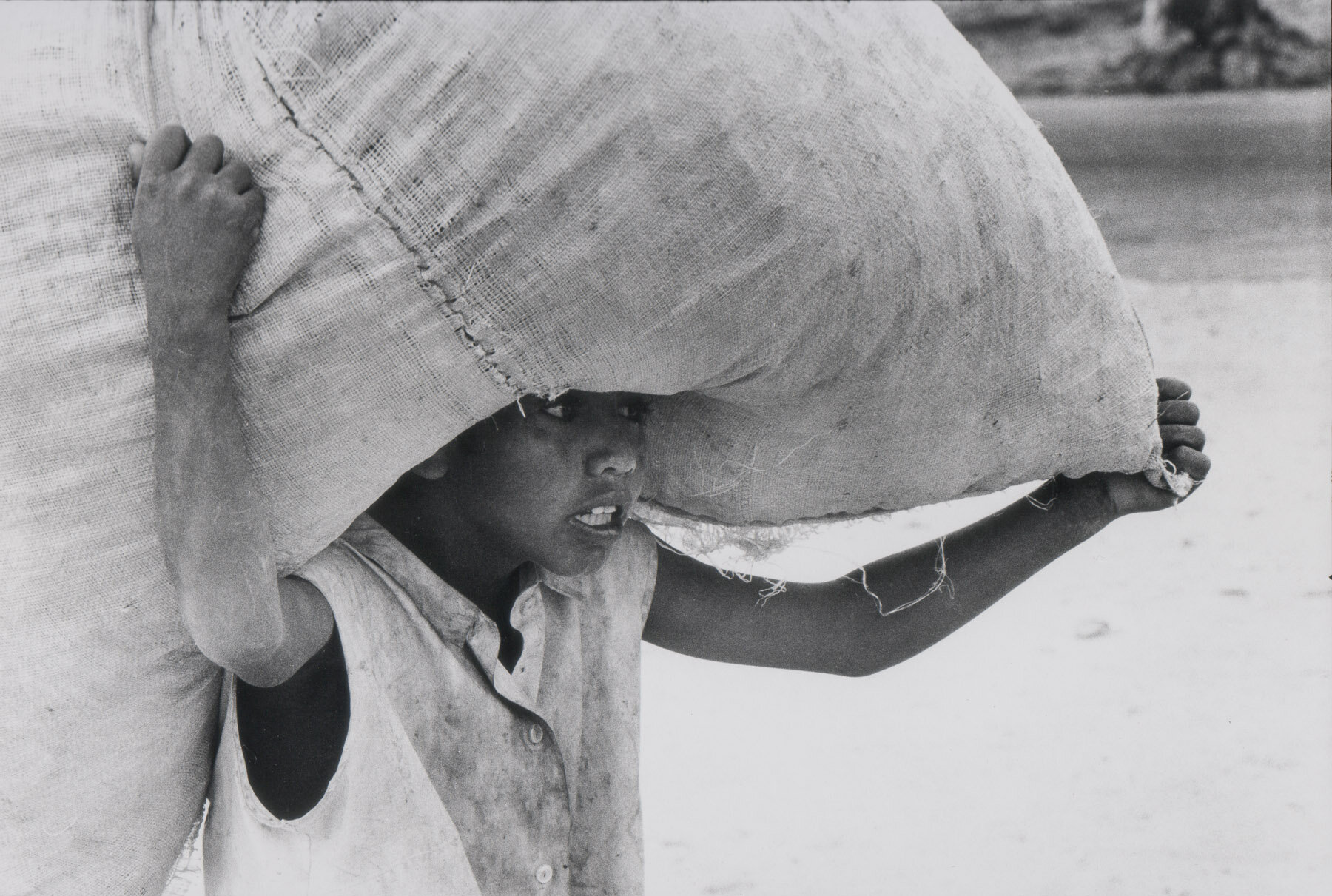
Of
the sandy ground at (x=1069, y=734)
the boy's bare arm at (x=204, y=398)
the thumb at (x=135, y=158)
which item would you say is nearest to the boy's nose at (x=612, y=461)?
the boy's bare arm at (x=204, y=398)

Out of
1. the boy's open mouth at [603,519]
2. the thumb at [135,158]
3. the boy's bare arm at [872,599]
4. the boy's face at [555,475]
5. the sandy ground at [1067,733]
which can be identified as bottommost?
the sandy ground at [1067,733]

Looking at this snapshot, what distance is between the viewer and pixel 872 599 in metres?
1.71

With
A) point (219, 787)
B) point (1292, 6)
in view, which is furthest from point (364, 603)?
point (1292, 6)

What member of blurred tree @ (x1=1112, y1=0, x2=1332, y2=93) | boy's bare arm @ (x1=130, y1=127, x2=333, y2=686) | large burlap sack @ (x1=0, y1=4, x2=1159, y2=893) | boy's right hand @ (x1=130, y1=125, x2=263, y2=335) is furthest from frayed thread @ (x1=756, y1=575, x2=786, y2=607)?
blurred tree @ (x1=1112, y1=0, x2=1332, y2=93)

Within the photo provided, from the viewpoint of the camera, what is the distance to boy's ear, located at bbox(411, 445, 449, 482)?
1.39 meters

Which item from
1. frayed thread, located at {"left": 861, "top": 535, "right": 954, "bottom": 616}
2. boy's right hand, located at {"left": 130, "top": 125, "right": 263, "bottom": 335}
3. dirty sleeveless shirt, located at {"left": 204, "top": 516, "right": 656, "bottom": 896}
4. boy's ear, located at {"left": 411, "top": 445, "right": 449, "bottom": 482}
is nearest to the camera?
boy's right hand, located at {"left": 130, "top": 125, "right": 263, "bottom": 335}

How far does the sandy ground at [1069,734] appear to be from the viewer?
2387mm

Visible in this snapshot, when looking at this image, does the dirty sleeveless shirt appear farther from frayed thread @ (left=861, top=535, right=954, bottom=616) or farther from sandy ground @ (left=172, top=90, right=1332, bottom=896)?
sandy ground @ (left=172, top=90, right=1332, bottom=896)

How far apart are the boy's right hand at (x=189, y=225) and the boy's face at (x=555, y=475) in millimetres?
355

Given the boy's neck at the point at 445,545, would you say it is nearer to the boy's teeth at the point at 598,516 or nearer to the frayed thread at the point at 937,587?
the boy's teeth at the point at 598,516

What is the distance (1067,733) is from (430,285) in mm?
1988

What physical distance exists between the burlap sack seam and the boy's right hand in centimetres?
6

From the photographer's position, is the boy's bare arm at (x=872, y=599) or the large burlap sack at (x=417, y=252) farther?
the boy's bare arm at (x=872, y=599)

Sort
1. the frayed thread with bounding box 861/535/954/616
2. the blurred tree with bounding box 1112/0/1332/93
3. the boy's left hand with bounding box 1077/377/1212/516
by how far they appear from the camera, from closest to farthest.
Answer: the boy's left hand with bounding box 1077/377/1212/516 → the frayed thread with bounding box 861/535/954/616 → the blurred tree with bounding box 1112/0/1332/93
